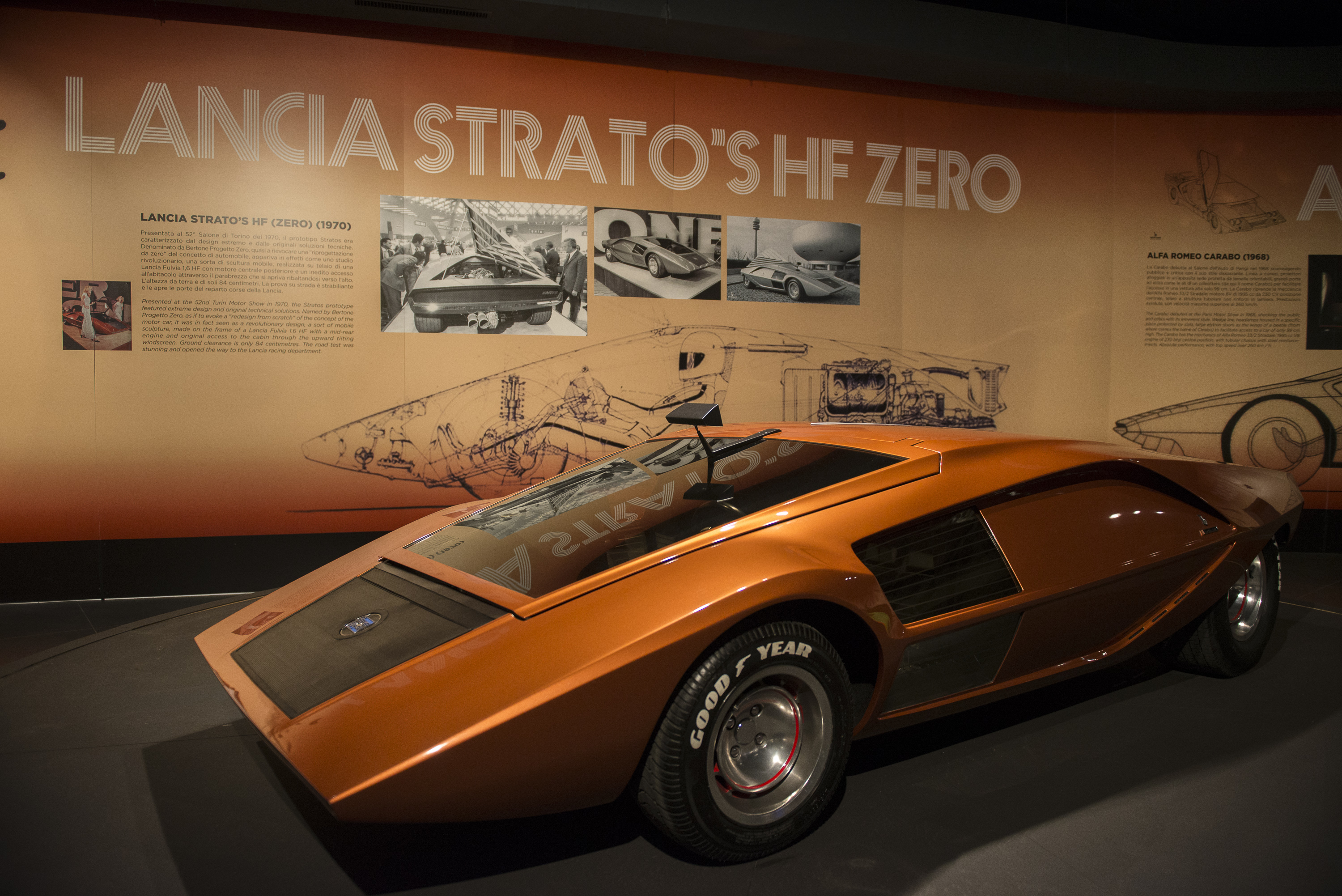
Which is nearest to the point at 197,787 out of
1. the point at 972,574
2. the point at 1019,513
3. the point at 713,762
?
the point at 713,762

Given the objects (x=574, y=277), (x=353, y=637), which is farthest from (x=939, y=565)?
(x=574, y=277)

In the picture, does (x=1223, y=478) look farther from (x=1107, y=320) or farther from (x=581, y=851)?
(x=1107, y=320)

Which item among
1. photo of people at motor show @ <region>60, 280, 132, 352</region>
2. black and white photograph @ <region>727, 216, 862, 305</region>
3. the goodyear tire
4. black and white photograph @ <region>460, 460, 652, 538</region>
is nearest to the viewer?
the goodyear tire

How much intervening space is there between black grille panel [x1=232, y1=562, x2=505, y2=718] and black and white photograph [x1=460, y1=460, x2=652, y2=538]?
0.27m

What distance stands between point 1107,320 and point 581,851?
15.4 ft

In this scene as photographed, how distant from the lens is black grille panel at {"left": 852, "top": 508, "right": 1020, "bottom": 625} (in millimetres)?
1610

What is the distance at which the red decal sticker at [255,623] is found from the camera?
72.6 inches

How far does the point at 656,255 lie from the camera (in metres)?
4.18

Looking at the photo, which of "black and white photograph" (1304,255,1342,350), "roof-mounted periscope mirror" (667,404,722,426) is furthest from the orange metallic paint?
"black and white photograph" (1304,255,1342,350)

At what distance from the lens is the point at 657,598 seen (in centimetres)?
138

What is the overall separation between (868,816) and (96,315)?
403 cm

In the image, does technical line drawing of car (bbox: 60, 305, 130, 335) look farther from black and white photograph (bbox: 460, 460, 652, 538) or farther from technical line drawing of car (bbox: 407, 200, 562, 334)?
black and white photograph (bbox: 460, 460, 652, 538)

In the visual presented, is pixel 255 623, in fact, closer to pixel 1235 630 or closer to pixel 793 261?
pixel 1235 630

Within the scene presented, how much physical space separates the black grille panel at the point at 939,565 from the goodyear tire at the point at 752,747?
0.22 m
